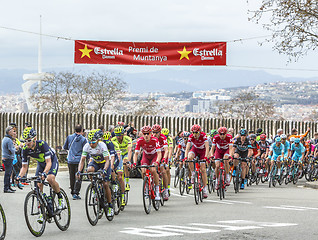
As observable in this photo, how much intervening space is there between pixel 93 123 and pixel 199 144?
50.9 ft

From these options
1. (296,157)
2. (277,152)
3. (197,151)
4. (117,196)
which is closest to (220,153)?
(197,151)

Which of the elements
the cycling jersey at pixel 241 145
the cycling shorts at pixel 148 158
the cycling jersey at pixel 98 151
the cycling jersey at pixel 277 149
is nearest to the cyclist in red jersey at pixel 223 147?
the cycling jersey at pixel 241 145

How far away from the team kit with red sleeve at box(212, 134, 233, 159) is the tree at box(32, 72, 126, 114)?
23110 mm

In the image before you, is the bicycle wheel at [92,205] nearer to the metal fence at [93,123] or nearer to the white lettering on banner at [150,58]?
the white lettering on banner at [150,58]

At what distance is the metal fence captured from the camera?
3300 cm

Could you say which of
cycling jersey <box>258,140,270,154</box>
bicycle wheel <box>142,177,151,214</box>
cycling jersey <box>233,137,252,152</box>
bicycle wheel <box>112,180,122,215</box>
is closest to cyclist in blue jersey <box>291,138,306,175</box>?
cycling jersey <box>258,140,270,154</box>

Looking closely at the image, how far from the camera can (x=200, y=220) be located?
13.4 m

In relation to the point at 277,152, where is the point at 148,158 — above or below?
above

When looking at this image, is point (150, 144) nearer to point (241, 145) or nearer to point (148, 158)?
point (148, 158)

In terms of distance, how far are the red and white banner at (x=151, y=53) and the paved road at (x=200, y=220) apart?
960 centimetres

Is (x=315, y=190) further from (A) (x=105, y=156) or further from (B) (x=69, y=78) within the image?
(B) (x=69, y=78)

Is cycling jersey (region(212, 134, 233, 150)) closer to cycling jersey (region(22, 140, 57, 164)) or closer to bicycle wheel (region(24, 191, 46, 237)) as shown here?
cycling jersey (region(22, 140, 57, 164))

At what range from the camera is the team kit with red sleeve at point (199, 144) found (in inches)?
709

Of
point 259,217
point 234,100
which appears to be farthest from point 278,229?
point 234,100
